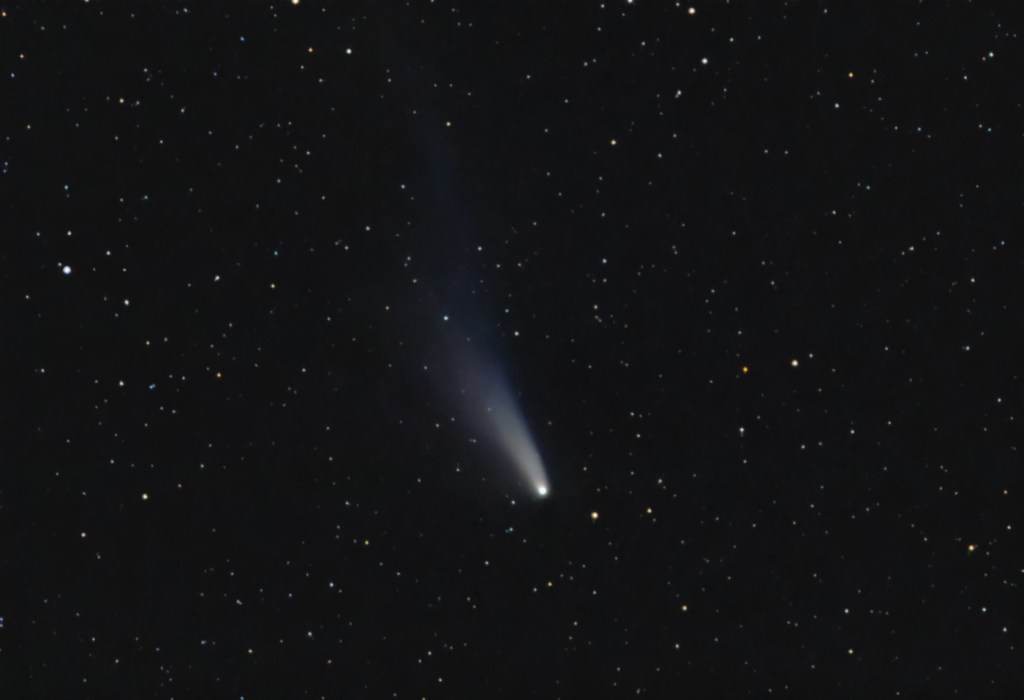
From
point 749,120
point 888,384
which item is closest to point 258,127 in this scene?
point 749,120

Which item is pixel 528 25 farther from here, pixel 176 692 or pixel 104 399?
pixel 176 692

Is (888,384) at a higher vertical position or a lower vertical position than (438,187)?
lower

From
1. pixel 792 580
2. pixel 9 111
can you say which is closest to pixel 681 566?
pixel 792 580

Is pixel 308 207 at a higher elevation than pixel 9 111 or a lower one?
lower

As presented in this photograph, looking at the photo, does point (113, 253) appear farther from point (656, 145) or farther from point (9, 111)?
point (656, 145)

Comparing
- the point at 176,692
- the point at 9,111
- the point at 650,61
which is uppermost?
the point at 9,111

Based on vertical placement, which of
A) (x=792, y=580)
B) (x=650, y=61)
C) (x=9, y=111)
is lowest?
(x=792, y=580)
